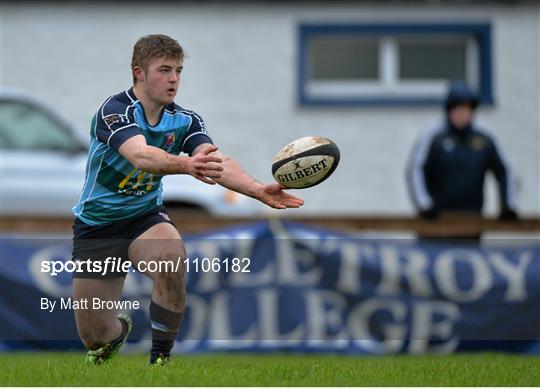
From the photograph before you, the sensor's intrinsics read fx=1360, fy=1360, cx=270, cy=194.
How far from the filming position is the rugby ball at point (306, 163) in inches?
306

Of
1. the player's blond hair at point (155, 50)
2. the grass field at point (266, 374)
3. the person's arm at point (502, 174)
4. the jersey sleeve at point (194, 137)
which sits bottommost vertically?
the grass field at point (266, 374)

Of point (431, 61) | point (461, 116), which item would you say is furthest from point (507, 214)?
point (431, 61)

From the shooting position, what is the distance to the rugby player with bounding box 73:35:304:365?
7.79 metres

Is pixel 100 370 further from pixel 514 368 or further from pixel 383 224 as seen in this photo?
pixel 383 224

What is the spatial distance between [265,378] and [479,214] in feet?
17.4

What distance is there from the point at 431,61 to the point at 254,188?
Result: 9904 mm

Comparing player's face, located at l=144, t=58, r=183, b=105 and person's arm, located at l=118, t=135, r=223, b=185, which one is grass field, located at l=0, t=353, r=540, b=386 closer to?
person's arm, located at l=118, t=135, r=223, b=185

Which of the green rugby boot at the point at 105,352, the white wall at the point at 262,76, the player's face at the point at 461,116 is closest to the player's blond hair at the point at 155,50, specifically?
the green rugby boot at the point at 105,352

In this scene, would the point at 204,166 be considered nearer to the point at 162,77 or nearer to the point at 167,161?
the point at 167,161

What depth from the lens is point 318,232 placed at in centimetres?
1222

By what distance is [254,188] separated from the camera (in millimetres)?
7836

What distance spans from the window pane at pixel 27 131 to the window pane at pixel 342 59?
393 cm

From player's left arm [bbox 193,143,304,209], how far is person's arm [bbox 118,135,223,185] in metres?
0.33

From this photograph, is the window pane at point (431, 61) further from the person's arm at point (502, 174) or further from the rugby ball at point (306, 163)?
the rugby ball at point (306, 163)
